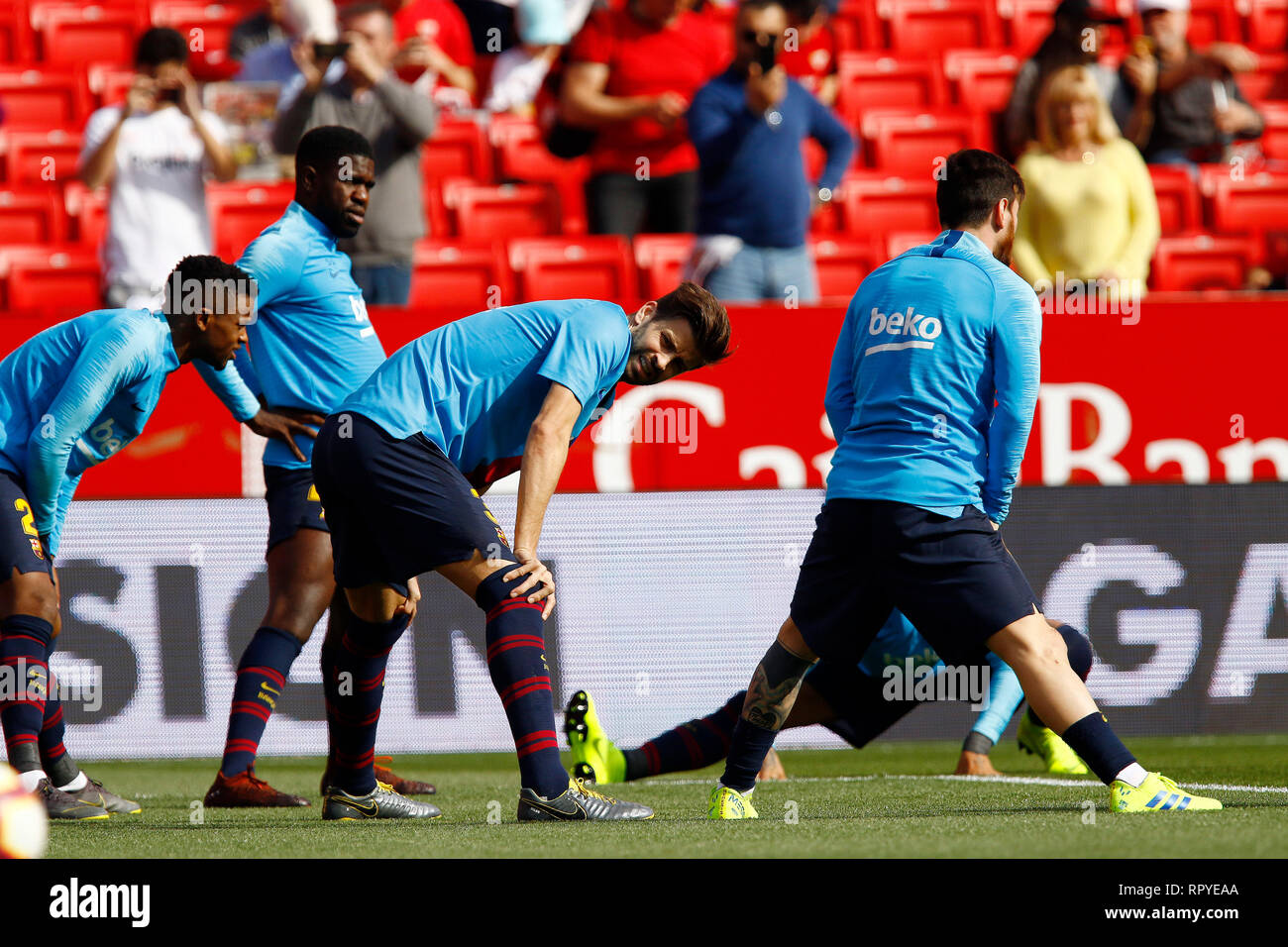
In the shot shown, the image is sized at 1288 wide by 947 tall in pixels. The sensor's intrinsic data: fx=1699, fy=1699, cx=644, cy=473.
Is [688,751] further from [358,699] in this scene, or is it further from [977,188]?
[977,188]

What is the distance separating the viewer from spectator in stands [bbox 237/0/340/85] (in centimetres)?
1016

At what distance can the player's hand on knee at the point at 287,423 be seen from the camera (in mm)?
5789

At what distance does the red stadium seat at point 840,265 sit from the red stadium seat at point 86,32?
5911 mm

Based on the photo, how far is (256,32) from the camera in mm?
11727

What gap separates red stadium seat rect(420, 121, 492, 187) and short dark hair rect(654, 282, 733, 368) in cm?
711

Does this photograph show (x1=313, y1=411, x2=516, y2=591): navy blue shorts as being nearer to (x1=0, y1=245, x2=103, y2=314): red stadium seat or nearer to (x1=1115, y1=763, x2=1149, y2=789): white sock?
(x1=1115, y1=763, x2=1149, y2=789): white sock

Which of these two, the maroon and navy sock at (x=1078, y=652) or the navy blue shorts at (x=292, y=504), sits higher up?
the navy blue shorts at (x=292, y=504)

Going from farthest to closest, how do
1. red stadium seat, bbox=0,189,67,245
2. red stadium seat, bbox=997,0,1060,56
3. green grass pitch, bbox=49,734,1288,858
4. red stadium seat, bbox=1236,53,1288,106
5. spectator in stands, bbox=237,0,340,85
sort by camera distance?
1. red stadium seat, bbox=997,0,1060,56
2. red stadium seat, bbox=1236,53,1288,106
3. red stadium seat, bbox=0,189,67,245
4. spectator in stands, bbox=237,0,340,85
5. green grass pitch, bbox=49,734,1288,858

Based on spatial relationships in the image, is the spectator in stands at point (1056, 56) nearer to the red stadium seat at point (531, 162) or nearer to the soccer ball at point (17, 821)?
the red stadium seat at point (531, 162)

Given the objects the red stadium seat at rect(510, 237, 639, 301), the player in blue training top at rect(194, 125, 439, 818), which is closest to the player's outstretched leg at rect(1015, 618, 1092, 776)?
the player in blue training top at rect(194, 125, 439, 818)

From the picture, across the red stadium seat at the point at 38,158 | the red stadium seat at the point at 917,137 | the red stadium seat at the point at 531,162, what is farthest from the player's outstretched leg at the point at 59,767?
the red stadium seat at the point at 917,137

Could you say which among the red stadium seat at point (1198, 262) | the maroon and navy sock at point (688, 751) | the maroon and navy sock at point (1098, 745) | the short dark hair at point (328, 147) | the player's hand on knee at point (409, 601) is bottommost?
the maroon and navy sock at point (688, 751)

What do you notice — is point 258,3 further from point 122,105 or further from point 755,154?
point 755,154

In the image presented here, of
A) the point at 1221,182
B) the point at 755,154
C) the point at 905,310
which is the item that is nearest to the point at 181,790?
the point at 905,310
